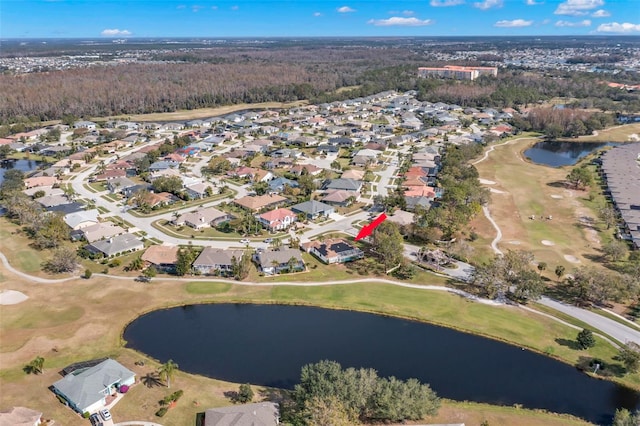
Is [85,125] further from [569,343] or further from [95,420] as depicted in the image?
[569,343]

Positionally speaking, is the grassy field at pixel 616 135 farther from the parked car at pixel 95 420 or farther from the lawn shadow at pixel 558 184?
the parked car at pixel 95 420

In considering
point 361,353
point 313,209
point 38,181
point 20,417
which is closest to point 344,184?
point 313,209

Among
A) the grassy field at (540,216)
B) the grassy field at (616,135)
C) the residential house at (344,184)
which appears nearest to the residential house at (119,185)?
the residential house at (344,184)

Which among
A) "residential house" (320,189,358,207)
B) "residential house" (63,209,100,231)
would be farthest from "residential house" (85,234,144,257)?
"residential house" (320,189,358,207)

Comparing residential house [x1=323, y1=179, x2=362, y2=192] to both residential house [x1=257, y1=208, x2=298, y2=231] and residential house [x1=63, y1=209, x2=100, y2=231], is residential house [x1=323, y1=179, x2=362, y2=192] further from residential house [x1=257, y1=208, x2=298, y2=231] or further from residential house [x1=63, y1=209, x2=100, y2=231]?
residential house [x1=63, y1=209, x2=100, y2=231]

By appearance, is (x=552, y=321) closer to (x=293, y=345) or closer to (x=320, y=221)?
(x=293, y=345)

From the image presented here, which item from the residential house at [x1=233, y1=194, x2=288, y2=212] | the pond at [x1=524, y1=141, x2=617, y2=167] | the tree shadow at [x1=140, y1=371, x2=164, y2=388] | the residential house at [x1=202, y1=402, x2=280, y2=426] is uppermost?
the pond at [x1=524, y1=141, x2=617, y2=167]
